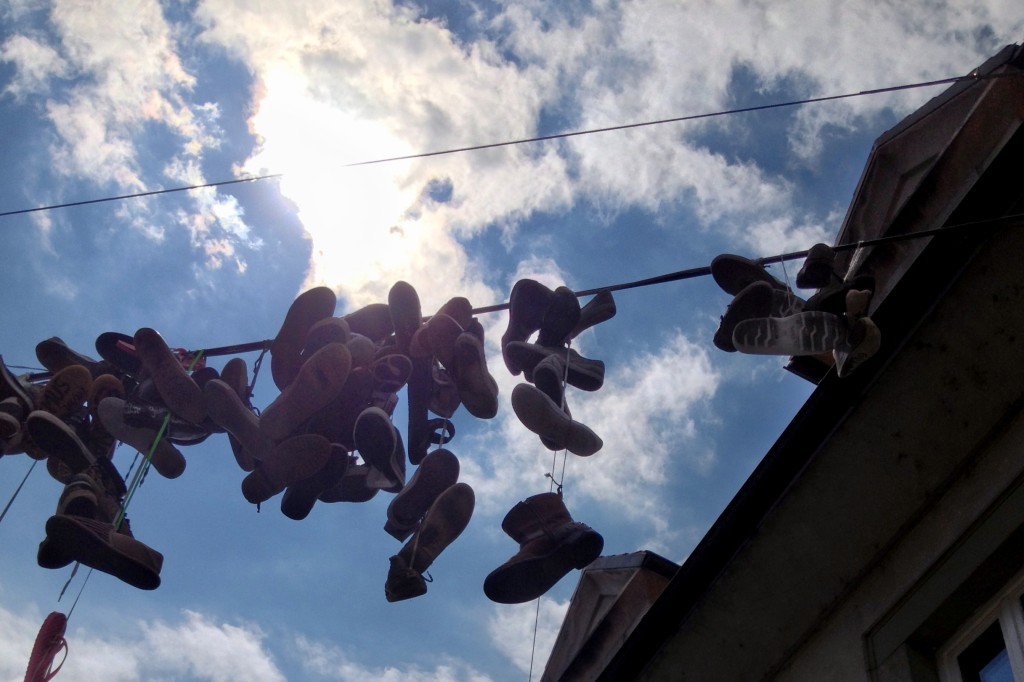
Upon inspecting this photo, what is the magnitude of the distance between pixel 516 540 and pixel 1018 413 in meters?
2.13

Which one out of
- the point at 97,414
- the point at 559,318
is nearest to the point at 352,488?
the point at 559,318

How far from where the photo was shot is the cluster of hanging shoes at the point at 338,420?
4.50 meters

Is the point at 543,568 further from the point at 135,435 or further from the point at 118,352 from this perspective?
the point at 118,352

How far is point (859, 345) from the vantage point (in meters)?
3.30

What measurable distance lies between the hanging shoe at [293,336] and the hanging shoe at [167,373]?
381 mm

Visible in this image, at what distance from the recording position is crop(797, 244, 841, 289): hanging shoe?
11.6 feet

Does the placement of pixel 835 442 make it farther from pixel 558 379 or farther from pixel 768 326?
pixel 558 379

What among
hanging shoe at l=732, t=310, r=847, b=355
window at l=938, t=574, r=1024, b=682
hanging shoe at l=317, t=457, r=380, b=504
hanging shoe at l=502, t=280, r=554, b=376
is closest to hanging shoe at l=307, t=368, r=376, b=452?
hanging shoe at l=317, t=457, r=380, b=504

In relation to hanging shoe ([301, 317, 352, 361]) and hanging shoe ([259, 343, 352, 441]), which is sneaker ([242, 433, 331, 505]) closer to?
hanging shoe ([259, 343, 352, 441])

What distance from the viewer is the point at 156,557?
4.68 meters

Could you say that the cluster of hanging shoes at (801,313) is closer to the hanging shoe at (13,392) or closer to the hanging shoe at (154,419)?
the hanging shoe at (154,419)

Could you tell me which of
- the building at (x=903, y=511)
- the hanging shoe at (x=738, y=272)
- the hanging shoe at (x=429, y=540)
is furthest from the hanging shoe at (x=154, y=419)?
the hanging shoe at (x=738, y=272)

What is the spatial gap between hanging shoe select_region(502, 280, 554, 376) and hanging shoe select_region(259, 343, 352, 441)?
83cm

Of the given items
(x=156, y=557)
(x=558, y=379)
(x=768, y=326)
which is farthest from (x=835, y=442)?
(x=156, y=557)
